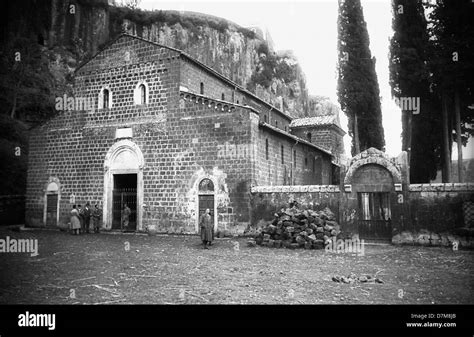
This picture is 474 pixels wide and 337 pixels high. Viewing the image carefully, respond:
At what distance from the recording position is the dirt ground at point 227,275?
7070mm

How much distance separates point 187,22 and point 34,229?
50.7 meters

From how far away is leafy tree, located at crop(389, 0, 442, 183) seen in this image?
22281 mm

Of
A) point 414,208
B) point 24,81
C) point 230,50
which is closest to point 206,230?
point 414,208

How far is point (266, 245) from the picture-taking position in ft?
49.9

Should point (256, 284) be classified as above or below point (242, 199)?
below

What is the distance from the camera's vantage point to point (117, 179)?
22.0m

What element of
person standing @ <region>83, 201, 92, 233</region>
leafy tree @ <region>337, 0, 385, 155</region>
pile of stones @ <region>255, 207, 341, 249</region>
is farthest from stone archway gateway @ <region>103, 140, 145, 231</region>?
leafy tree @ <region>337, 0, 385, 155</region>

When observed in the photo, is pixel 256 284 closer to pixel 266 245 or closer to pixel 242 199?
pixel 266 245

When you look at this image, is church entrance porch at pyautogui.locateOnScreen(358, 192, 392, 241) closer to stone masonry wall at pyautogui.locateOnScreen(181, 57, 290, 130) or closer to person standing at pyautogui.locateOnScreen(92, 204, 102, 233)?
stone masonry wall at pyautogui.locateOnScreen(181, 57, 290, 130)

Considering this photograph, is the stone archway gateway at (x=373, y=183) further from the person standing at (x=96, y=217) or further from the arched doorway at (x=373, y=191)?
the person standing at (x=96, y=217)

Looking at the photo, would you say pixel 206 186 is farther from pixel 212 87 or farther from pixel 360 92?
pixel 360 92

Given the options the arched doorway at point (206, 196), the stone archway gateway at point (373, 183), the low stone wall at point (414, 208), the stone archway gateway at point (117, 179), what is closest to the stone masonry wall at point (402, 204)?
the low stone wall at point (414, 208)

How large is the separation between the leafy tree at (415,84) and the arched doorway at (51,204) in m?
24.3
